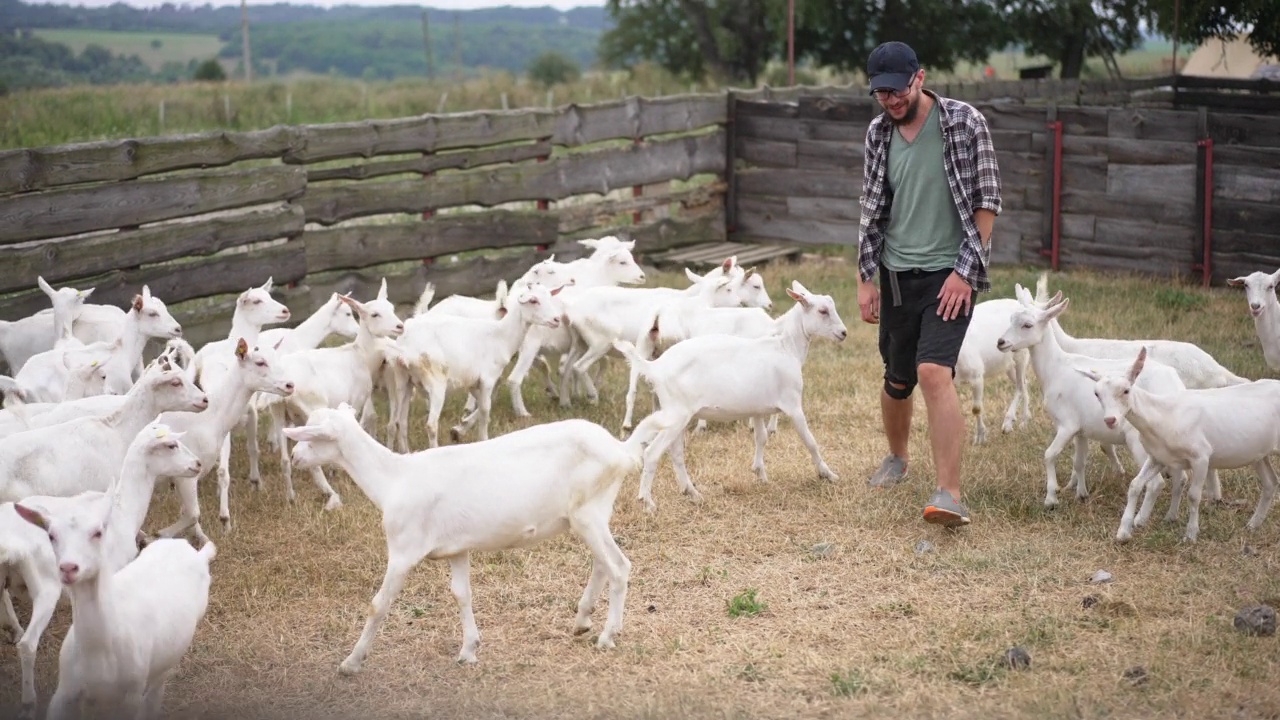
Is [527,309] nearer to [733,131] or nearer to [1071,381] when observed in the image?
[1071,381]

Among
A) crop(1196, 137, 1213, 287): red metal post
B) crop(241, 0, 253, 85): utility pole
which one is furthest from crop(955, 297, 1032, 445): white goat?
crop(241, 0, 253, 85): utility pole

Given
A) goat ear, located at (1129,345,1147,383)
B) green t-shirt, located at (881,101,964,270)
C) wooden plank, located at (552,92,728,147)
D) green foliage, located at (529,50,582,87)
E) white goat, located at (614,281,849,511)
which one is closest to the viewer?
goat ear, located at (1129,345,1147,383)

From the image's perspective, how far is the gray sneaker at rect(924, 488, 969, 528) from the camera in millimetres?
7082

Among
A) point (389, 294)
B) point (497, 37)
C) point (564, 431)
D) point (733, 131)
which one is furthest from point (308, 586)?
point (497, 37)

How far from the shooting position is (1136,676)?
5371 mm

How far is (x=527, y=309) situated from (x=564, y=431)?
337cm

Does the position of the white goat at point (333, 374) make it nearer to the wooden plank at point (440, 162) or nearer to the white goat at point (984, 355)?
the white goat at point (984, 355)

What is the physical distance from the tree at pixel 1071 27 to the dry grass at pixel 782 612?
26.9 meters

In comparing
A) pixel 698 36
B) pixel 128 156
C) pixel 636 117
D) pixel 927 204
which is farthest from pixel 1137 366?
pixel 698 36

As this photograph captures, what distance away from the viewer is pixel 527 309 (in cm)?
926

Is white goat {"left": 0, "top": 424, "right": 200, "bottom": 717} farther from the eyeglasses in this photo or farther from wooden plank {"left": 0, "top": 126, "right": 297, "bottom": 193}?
wooden plank {"left": 0, "top": 126, "right": 297, "bottom": 193}

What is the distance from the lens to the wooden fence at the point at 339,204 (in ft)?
34.2

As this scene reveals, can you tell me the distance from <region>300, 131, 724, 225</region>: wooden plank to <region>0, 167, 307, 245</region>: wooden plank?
568 millimetres

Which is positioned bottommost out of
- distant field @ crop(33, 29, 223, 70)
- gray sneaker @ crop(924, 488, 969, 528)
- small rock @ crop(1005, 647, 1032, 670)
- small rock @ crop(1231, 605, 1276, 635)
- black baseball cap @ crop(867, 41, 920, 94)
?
small rock @ crop(1005, 647, 1032, 670)
